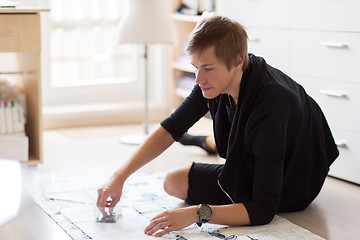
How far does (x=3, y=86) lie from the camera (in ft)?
9.27

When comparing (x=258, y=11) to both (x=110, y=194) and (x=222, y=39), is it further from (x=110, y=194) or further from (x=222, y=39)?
(x=110, y=194)

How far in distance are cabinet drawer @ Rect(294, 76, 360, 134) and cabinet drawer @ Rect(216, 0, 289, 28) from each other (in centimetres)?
32

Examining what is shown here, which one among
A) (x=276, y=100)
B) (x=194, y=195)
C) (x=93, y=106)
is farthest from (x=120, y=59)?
(x=276, y=100)

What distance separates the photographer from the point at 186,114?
2.16 m

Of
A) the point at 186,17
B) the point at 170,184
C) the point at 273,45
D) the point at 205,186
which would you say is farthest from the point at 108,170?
the point at 186,17

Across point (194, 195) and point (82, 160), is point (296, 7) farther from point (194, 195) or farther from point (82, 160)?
point (82, 160)

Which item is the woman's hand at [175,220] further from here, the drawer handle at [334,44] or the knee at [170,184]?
the drawer handle at [334,44]

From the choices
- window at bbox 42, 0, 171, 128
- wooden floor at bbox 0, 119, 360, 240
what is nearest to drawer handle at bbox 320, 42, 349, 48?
wooden floor at bbox 0, 119, 360, 240

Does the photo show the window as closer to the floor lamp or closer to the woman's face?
the floor lamp

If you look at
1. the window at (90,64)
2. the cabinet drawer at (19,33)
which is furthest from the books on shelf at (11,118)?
the window at (90,64)

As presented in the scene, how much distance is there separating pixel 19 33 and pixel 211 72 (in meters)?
1.03

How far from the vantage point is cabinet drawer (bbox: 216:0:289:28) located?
Result: 2.78 meters

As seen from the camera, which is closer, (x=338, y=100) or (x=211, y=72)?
(x=211, y=72)

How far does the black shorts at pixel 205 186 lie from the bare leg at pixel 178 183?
16 mm
